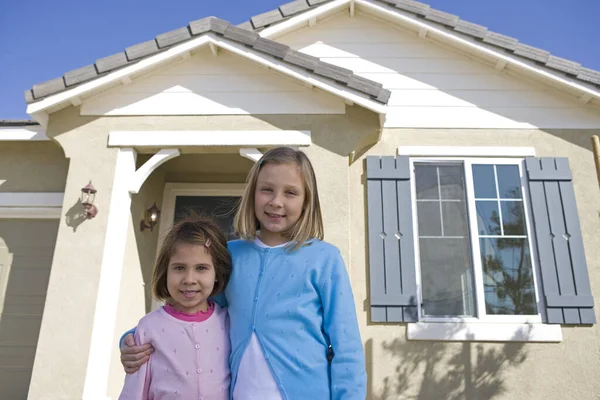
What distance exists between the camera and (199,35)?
4.20 metres

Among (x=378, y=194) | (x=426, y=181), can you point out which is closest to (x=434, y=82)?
(x=426, y=181)

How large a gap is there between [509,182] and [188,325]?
3.89 m

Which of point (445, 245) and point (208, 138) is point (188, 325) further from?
point (445, 245)

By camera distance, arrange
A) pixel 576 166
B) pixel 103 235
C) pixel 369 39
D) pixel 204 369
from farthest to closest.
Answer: pixel 369 39
pixel 576 166
pixel 103 235
pixel 204 369

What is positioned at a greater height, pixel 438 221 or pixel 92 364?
pixel 438 221

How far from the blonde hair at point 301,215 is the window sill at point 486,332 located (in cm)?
271

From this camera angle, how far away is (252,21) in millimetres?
5059

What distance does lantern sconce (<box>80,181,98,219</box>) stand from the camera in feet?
12.9

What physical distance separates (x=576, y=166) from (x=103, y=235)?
180 inches

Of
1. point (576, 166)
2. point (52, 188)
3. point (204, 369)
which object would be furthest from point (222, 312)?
point (576, 166)


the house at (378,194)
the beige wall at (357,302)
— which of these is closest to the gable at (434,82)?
the house at (378,194)

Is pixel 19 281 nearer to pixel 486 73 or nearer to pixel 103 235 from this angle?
pixel 103 235

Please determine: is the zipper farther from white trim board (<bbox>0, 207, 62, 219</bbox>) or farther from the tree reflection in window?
white trim board (<bbox>0, 207, 62, 219</bbox>)

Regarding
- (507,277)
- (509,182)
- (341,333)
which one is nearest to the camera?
(341,333)
